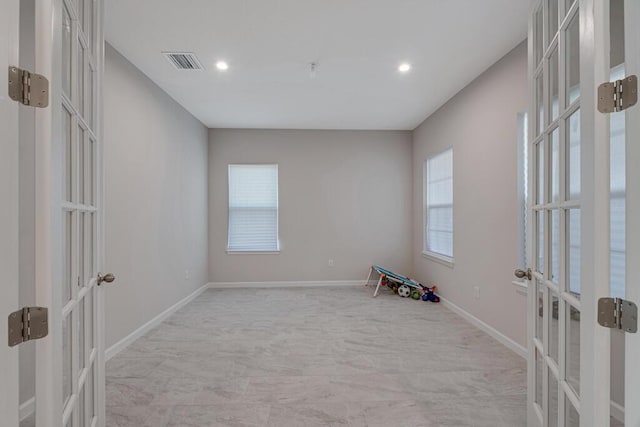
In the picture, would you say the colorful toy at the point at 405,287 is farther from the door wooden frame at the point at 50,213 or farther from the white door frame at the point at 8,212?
the white door frame at the point at 8,212

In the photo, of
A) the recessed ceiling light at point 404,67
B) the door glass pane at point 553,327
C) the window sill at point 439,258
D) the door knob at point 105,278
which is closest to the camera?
the door glass pane at point 553,327

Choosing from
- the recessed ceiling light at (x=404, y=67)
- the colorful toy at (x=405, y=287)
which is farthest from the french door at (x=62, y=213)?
the colorful toy at (x=405, y=287)

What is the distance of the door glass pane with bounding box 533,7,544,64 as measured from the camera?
5.30 ft

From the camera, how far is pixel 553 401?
1.44 meters

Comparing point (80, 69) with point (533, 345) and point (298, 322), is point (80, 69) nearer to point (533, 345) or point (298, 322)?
point (533, 345)

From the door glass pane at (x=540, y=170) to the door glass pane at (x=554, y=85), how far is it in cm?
18

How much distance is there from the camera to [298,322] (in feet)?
12.5

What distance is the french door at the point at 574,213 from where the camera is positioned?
994mm

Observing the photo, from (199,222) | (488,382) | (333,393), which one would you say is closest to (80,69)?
(333,393)

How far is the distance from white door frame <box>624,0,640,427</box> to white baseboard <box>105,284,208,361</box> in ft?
10.5

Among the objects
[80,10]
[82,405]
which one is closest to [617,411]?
[82,405]

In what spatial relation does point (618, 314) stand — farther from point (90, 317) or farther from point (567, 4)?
point (90, 317)

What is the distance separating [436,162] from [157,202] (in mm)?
3742

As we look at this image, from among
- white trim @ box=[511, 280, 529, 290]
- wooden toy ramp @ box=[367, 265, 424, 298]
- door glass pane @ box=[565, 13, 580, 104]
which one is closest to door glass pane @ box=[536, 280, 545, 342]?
door glass pane @ box=[565, 13, 580, 104]
